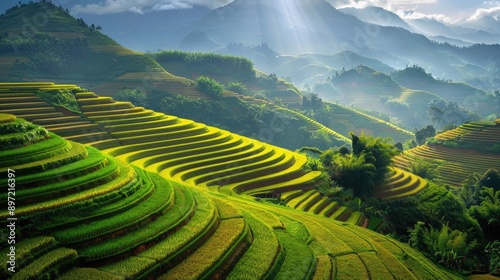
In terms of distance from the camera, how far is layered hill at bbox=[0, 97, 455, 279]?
8.40 meters

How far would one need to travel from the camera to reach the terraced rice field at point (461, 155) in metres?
40.8

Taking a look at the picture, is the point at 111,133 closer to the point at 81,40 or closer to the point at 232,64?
the point at 81,40

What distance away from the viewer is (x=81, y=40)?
293ft

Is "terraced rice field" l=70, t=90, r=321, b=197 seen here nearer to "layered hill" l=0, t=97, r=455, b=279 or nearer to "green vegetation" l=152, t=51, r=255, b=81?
"layered hill" l=0, t=97, r=455, b=279

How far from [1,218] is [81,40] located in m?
93.0

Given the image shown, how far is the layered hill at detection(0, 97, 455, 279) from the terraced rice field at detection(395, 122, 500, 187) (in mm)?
30085

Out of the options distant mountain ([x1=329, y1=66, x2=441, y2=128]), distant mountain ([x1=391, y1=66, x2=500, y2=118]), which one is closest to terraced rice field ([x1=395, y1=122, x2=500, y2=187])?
distant mountain ([x1=329, y1=66, x2=441, y2=128])

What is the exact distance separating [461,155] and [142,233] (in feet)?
149

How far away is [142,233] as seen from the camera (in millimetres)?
9734

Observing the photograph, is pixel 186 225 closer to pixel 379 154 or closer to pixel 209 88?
pixel 379 154

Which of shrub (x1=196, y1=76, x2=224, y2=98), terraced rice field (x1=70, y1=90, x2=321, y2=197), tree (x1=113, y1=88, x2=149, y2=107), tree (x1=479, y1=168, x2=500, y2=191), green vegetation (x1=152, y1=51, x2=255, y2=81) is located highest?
green vegetation (x1=152, y1=51, x2=255, y2=81)

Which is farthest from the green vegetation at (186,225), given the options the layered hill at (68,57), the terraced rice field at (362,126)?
the terraced rice field at (362,126)

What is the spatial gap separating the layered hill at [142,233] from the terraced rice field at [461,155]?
3009 centimetres

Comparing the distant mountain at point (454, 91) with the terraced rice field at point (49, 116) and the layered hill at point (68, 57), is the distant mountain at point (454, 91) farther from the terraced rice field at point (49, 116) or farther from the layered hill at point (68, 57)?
the terraced rice field at point (49, 116)
